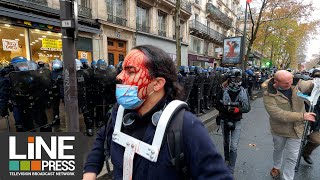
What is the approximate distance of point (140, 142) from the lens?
4.00 ft

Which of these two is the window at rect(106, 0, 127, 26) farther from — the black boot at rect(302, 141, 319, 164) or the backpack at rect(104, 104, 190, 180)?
the backpack at rect(104, 104, 190, 180)

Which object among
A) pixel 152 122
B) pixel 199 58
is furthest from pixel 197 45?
pixel 152 122

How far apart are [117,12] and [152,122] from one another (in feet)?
48.7

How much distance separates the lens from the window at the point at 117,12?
14.1 m

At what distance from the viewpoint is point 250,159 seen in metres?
4.34

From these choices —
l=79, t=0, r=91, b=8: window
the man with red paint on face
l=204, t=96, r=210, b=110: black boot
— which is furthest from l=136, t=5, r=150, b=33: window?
the man with red paint on face

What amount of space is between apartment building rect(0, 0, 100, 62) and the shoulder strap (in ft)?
31.8

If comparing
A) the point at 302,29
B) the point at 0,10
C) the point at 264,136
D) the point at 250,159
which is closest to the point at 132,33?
the point at 0,10

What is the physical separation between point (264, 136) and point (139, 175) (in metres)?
5.53

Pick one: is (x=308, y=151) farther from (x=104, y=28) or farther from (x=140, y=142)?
(x=104, y=28)

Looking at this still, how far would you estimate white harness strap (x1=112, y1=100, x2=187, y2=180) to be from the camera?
114 cm

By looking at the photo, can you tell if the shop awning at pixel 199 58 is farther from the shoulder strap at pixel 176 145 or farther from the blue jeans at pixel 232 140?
the shoulder strap at pixel 176 145

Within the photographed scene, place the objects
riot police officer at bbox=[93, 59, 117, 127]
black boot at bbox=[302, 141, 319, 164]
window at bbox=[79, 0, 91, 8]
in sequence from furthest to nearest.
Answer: window at bbox=[79, 0, 91, 8], riot police officer at bbox=[93, 59, 117, 127], black boot at bbox=[302, 141, 319, 164]

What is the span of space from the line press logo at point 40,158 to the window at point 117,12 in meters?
12.1
